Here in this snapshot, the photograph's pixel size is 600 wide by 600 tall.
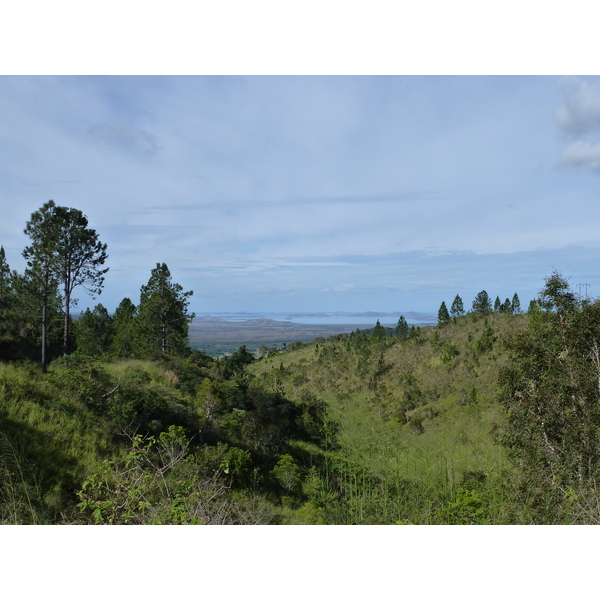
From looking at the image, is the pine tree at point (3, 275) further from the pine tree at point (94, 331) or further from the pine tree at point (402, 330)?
the pine tree at point (402, 330)

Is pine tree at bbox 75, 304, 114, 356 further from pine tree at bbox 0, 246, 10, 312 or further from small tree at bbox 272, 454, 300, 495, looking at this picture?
small tree at bbox 272, 454, 300, 495

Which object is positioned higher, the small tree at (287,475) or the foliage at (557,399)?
the foliage at (557,399)

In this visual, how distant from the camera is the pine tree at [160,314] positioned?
1370 cm

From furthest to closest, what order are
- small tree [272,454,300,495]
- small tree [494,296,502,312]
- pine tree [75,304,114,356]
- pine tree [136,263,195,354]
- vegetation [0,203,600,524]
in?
small tree [494,296,502,312], pine tree [75,304,114,356], pine tree [136,263,195,354], small tree [272,454,300,495], vegetation [0,203,600,524]

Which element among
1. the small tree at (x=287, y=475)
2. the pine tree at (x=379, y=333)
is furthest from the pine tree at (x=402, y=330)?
the small tree at (x=287, y=475)

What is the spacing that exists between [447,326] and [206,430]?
18.6m

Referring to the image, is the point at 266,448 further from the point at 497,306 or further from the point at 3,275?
the point at 497,306

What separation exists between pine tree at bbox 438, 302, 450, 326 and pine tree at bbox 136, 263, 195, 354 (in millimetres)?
15020

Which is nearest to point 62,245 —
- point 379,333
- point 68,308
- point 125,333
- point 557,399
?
point 68,308

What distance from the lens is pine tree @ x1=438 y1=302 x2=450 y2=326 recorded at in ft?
74.4

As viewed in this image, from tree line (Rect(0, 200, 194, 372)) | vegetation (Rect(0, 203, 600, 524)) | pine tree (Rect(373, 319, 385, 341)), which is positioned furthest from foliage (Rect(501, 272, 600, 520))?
pine tree (Rect(373, 319, 385, 341))

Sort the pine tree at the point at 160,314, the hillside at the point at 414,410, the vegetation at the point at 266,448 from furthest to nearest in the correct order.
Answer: the pine tree at the point at 160,314 → the hillside at the point at 414,410 → the vegetation at the point at 266,448
